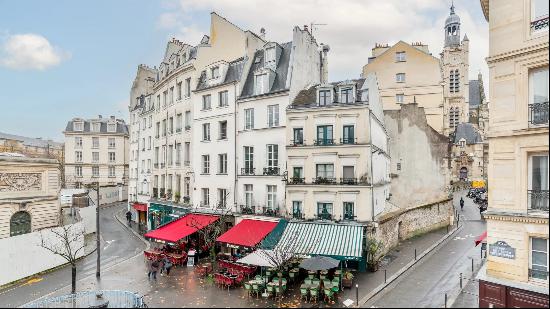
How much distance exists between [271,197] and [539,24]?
17.5 metres

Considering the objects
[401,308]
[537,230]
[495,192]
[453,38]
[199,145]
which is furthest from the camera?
[453,38]

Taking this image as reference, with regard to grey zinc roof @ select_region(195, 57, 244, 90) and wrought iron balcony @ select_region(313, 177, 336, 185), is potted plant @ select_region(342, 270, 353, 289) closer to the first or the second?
wrought iron balcony @ select_region(313, 177, 336, 185)

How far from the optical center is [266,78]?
2658 cm

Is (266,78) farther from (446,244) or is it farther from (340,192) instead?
(446,244)

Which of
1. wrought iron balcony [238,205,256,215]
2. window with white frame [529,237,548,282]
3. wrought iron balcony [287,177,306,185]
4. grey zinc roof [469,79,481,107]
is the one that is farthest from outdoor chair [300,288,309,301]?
grey zinc roof [469,79,481,107]

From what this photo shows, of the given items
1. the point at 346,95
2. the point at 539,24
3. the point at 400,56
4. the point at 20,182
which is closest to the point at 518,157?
the point at 539,24

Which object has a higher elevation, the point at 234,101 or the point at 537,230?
the point at 234,101

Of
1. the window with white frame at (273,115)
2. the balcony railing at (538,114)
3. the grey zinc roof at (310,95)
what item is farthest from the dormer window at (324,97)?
the balcony railing at (538,114)

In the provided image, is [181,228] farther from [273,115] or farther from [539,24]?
[539,24]

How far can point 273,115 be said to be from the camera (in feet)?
84.6

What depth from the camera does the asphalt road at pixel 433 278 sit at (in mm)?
17156

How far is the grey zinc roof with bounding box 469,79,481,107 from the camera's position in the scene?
89.4 m

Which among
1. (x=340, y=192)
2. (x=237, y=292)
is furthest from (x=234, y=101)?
(x=237, y=292)

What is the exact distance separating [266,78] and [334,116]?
630 centimetres
